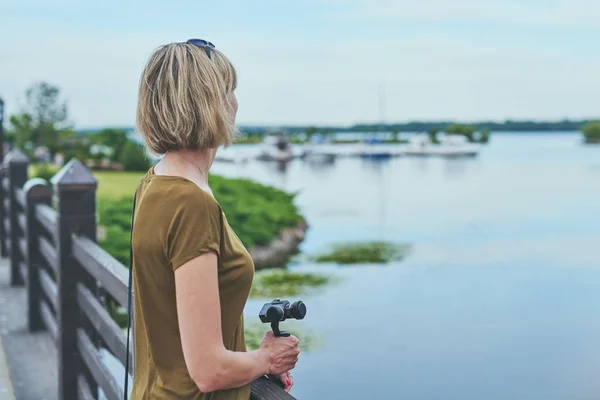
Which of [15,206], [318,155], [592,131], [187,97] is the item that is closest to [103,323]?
[187,97]

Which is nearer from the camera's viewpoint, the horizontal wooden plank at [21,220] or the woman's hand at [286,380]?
the woman's hand at [286,380]

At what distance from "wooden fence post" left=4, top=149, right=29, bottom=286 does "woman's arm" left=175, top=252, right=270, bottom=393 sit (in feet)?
18.6

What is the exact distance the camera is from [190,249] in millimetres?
1426

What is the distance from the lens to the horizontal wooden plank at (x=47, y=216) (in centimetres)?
459

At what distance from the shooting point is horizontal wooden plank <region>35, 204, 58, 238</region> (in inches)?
181

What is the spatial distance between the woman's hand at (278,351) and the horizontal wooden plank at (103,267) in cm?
107

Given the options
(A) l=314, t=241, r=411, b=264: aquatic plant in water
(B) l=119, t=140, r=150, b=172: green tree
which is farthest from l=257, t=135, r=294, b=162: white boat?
(A) l=314, t=241, r=411, b=264: aquatic plant in water

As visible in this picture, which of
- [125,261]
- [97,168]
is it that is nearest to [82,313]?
[125,261]

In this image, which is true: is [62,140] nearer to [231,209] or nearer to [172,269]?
[231,209]

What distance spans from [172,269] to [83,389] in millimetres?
2582

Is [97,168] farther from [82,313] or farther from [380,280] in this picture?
[82,313]

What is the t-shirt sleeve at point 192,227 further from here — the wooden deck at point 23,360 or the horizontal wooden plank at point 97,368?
the wooden deck at point 23,360

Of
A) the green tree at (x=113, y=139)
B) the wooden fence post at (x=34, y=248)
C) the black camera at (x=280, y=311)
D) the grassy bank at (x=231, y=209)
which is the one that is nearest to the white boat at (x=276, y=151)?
the green tree at (x=113, y=139)

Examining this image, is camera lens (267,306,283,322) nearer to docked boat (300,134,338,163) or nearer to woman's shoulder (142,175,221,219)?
woman's shoulder (142,175,221,219)
